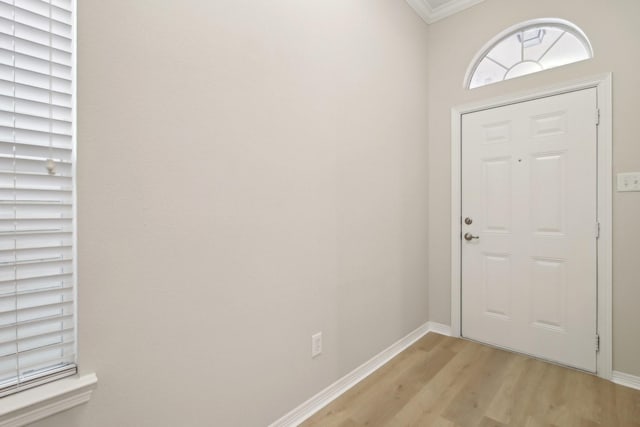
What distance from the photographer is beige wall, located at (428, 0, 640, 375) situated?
1.93 m

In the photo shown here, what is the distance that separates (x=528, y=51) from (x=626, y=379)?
7.99ft

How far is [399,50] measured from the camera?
7.98ft

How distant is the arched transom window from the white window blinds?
9.18ft

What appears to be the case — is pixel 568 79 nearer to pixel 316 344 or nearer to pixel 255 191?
pixel 255 191

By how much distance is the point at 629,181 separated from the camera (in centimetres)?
193

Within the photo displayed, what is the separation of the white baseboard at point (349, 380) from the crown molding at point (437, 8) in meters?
2.85

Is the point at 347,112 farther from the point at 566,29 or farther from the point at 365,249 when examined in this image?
the point at 566,29

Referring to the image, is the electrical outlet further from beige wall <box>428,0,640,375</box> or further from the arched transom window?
the arched transom window

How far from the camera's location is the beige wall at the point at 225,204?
98cm

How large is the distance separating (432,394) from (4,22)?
8.32 ft

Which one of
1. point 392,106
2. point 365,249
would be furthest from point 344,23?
point 365,249

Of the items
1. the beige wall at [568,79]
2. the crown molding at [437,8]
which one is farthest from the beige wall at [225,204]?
the beige wall at [568,79]

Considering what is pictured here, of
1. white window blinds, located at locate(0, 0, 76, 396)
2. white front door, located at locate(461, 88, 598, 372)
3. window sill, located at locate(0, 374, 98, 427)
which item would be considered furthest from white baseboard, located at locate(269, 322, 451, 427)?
white window blinds, located at locate(0, 0, 76, 396)

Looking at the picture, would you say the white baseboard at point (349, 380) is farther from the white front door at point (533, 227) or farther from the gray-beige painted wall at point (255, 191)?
the white front door at point (533, 227)
